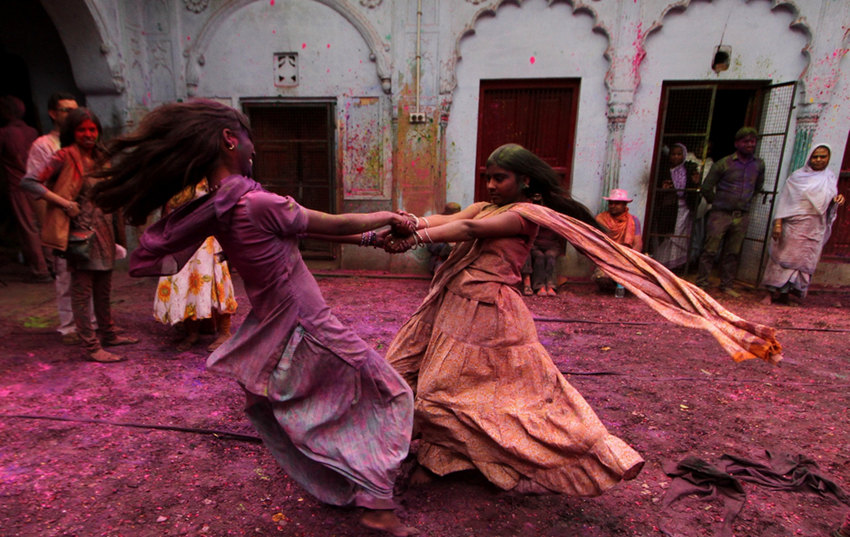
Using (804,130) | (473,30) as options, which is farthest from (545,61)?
(804,130)

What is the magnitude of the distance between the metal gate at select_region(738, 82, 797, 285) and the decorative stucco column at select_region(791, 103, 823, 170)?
0.69 feet

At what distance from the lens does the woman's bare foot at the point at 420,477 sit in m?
2.42

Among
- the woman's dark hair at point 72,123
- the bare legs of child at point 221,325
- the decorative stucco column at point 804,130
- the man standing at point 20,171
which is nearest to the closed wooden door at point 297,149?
the man standing at point 20,171

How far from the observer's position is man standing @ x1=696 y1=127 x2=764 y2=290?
256 inches

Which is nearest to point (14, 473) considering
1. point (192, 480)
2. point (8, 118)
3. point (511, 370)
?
point (192, 480)

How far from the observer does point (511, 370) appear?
231 cm

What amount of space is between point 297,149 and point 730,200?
6.12 meters

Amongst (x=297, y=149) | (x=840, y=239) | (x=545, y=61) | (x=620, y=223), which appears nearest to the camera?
(x=620, y=223)

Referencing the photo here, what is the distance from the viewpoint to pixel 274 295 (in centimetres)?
187

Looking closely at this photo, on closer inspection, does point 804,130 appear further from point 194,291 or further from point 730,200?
point 194,291

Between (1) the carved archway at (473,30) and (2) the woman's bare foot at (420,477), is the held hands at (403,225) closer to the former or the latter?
(2) the woman's bare foot at (420,477)

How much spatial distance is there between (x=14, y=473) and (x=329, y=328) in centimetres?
194

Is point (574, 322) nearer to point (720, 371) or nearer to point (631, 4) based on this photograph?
point (720, 371)

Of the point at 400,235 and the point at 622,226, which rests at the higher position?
the point at 400,235
